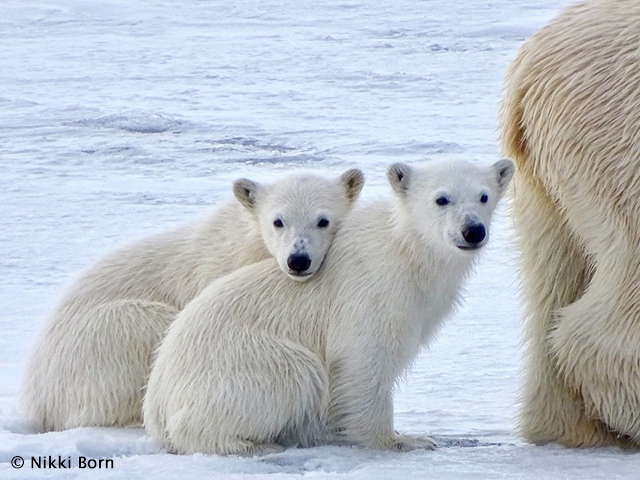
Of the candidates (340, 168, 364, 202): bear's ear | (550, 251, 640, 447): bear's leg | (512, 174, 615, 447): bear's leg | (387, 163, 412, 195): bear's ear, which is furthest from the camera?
(340, 168, 364, 202): bear's ear

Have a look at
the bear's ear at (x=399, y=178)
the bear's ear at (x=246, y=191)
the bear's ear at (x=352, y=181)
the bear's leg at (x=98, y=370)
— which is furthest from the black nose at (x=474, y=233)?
the bear's leg at (x=98, y=370)

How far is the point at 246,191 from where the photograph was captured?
368 cm

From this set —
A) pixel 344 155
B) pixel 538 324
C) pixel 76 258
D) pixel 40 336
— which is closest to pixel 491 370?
pixel 538 324

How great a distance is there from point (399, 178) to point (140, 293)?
0.96 metres

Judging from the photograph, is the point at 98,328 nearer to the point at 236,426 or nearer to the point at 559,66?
the point at 236,426

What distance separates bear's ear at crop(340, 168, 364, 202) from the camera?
3.61 metres

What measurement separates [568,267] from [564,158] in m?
0.34

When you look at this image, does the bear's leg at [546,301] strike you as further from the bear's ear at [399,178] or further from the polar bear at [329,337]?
the bear's ear at [399,178]

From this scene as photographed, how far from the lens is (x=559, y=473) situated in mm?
2824

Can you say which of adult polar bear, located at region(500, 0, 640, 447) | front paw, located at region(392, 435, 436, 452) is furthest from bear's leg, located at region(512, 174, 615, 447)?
front paw, located at region(392, 435, 436, 452)

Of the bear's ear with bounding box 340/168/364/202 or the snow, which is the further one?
the bear's ear with bounding box 340/168/364/202

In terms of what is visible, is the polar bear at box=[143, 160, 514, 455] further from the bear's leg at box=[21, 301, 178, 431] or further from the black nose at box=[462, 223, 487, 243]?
the bear's leg at box=[21, 301, 178, 431]

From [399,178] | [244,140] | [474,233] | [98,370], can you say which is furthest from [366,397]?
[244,140]

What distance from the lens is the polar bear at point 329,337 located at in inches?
123
